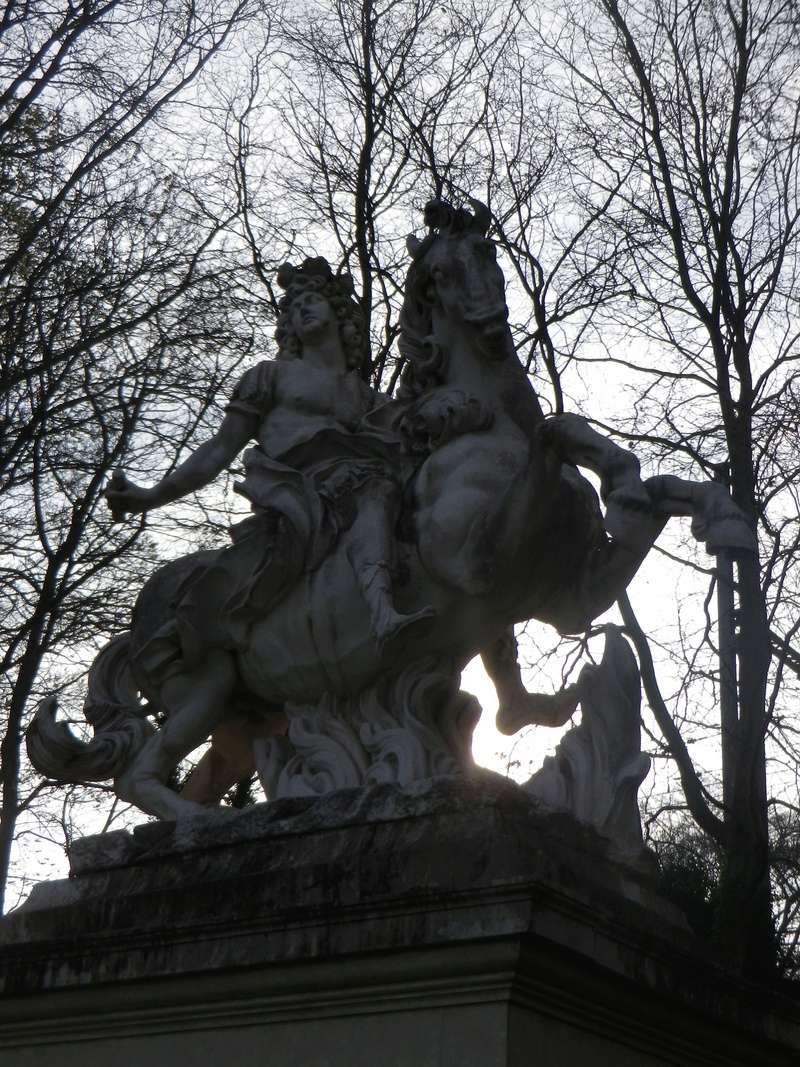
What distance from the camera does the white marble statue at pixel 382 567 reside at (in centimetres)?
534

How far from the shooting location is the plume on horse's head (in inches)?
231

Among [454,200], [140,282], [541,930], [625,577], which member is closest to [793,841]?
[454,200]

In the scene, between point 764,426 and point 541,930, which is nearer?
point 541,930

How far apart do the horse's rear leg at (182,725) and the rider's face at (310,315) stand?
1313mm

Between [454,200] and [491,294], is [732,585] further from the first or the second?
[491,294]

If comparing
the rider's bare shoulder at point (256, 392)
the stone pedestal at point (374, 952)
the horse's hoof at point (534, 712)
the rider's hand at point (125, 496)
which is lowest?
the stone pedestal at point (374, 952)

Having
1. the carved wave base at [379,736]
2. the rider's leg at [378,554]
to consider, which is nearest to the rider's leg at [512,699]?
the carved wave base at [379,736]

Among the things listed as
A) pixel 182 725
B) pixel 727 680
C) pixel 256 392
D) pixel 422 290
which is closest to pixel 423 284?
pixel 422 290

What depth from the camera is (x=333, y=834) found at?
4.88 metres

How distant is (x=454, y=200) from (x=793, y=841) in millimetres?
6921

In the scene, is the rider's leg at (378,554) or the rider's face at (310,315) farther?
the rider's face at (310,315)

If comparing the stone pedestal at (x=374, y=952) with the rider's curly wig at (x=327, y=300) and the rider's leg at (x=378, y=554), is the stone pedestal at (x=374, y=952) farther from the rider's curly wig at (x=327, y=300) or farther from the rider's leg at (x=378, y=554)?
the rider's curly wig at (x=327, y=300)

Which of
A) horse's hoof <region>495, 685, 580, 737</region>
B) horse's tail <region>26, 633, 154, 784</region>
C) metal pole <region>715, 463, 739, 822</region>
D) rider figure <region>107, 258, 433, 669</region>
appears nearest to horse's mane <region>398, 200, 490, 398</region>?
rider figure <region>107, 258, 433, 669</region>

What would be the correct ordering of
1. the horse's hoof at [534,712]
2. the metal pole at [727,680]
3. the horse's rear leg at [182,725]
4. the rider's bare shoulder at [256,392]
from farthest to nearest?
the metal pole at [727,680] < the rider's bare shoulder at [256,392] < the horse's hoof at [534,712] < the horse's rear leg at [182,725]
